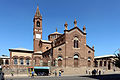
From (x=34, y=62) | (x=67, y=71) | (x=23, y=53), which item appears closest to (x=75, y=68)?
(x=67, y=71)

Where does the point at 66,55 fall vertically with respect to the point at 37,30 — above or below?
below

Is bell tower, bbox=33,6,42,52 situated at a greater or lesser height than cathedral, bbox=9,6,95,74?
greater

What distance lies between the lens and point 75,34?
4269 cm

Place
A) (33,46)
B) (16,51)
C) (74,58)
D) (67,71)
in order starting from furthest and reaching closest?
1. (33,46)
2. (16,51)
3. (74,58)
4. (67,71)

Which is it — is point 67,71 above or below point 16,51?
below

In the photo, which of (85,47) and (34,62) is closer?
(85,47)

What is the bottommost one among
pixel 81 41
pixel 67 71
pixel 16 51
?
pixel 67 71

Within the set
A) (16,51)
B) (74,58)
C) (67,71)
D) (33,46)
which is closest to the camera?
(67,71)

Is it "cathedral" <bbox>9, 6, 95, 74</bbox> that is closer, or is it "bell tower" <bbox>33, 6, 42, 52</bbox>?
"cathedral" <bbox>9, 6, 95, 74</bbox>

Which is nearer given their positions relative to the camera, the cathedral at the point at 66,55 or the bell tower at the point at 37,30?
the cathedral at the point at 66,55

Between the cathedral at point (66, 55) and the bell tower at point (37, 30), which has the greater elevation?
the bell tower at point (37, 30)

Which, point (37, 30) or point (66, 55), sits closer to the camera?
point (66, 55)

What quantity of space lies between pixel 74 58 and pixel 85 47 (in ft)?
17.8

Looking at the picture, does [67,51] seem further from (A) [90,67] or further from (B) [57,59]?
(A) [90,67]
